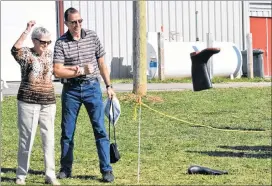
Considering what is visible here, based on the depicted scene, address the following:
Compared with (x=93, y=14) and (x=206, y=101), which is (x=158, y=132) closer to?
(x=206, y=101)

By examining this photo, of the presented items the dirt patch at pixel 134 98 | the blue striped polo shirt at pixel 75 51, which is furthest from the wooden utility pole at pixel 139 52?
the blue striped polo shirt at pixel 75 51

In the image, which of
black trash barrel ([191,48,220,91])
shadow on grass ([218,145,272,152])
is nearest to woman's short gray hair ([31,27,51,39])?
black trash barrel ([191,48,220,91])

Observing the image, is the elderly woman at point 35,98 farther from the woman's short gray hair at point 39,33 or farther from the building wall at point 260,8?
the building wall at point 260,8

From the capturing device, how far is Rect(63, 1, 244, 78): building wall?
86.3ft

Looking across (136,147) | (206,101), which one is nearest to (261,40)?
(206,101)

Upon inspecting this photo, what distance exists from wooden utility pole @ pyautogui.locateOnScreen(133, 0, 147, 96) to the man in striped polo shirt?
811 centimetres

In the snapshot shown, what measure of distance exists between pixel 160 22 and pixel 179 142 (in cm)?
1633

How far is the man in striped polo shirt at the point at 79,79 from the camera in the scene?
8.18 m

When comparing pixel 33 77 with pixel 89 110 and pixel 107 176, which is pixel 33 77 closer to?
pixel 89 110

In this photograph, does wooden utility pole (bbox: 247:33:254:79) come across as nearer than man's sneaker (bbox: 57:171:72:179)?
No

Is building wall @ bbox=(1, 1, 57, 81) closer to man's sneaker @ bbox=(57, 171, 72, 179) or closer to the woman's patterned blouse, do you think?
man's sneaker @ bbox=(57, 171, 72, 179)

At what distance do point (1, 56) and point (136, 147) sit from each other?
13326mm

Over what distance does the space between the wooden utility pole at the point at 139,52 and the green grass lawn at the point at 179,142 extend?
0.30m

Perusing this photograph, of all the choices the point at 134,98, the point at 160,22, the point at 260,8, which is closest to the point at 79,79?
the point at 134,98
